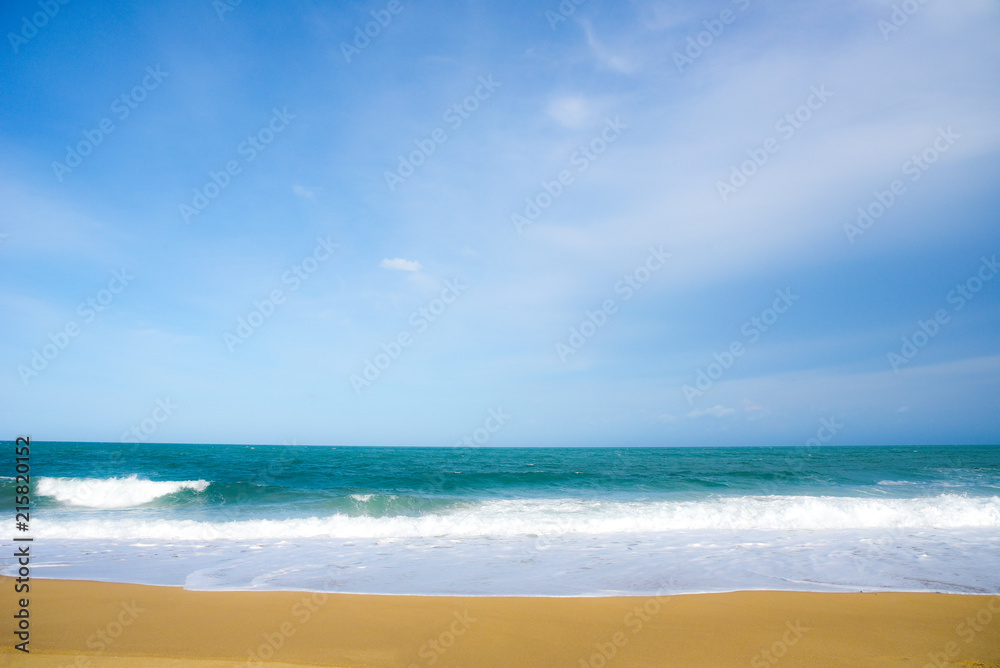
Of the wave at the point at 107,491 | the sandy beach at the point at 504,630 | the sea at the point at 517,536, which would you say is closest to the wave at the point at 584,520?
the sea at the point at 517,536

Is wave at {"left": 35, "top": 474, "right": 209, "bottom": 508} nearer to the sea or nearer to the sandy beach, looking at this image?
the sea

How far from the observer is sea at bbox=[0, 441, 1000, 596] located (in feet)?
24.8

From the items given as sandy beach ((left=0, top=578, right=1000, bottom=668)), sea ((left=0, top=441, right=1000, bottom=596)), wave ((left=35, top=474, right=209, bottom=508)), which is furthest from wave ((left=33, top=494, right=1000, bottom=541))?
sandy beach ((left=0, top=578, right=1000, bottom=668))

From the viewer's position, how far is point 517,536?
38.1 ft

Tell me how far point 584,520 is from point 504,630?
353 inches

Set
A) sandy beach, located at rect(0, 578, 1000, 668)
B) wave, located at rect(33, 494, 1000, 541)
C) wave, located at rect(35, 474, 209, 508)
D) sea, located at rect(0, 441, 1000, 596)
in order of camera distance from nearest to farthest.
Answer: sandy beach, located at rect(0, 578, 1000, 668) → sea, located at rect(0, 441, 1000, 596) → wave, located at rect(33, 494, 1000, 541) → wave, located at rect(35, 474, 209, 508)

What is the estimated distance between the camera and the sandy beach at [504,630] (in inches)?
182

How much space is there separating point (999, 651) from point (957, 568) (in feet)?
15.5

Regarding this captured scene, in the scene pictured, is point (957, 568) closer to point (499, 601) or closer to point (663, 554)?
point (663, 554)

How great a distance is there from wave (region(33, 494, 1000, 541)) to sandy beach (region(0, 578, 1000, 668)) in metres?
5.62

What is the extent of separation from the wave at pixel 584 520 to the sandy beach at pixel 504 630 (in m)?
5.62

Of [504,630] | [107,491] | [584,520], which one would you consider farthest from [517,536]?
[107,491]

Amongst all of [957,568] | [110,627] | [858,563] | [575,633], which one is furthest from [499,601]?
[957,568]

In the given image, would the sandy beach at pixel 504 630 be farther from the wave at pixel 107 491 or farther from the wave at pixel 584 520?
the wave at pixel 107 491
